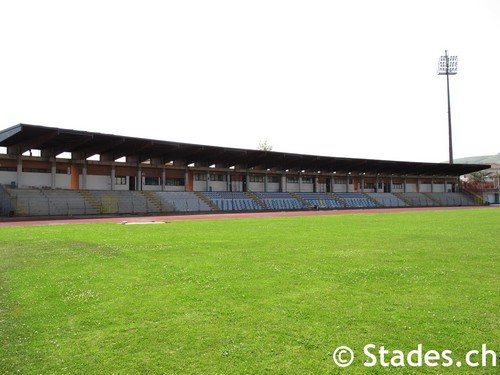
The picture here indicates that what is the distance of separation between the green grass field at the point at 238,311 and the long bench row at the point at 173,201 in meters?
30.3

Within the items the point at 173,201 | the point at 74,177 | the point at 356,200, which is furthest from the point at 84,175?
the point at 356,200

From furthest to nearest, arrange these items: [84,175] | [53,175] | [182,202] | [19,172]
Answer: [182,202] < [84,175] < [53,175] < [19,172]

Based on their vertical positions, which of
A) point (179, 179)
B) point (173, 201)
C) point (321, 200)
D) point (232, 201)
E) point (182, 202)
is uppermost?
point (179, 179)

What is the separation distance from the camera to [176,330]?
5.14m

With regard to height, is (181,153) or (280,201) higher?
(181,153)

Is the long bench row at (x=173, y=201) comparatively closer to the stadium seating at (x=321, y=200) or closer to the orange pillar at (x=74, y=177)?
the stadium seating at (x=321, y=200)

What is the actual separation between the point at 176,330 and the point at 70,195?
41.5 m

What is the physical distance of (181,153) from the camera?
52188 millimetres

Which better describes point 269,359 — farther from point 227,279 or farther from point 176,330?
point 227,279

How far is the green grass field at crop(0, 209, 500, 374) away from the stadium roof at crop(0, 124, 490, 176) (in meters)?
32.2

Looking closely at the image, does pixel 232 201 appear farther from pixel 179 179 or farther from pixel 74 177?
pixel 74 177

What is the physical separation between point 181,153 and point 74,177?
14.3 meters

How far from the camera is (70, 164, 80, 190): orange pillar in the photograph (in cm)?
4619

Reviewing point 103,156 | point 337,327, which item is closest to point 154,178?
point 103,156
